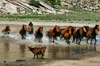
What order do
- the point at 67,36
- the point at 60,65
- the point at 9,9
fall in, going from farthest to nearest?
1. the point at 9,9
2. the point at 67,36
3. the point at 60,65

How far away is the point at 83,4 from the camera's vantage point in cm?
11069

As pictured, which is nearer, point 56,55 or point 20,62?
point 20,62

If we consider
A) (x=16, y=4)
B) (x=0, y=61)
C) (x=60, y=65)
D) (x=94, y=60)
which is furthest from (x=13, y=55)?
(x=16, y=4)

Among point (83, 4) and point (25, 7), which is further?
point (83, 4)

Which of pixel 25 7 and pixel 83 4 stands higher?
pixel 25 7

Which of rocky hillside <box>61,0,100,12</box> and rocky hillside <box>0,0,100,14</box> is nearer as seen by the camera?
rocky hillside <box>0,0,100,14</box>

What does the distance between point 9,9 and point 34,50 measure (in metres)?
51.9

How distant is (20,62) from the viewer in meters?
10.7

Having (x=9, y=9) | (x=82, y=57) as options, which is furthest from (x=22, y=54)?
(x=9, y=9)

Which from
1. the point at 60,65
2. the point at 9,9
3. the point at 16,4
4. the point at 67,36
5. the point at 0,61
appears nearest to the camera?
the point at 60,65

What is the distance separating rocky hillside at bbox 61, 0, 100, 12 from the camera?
103963 millimetres

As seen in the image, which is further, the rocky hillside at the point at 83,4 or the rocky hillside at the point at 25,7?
the rocky hillside at the point at 83,4

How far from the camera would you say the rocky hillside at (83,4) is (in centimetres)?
10396

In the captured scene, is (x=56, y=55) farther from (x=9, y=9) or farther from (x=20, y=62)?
(x=9, y=9)
